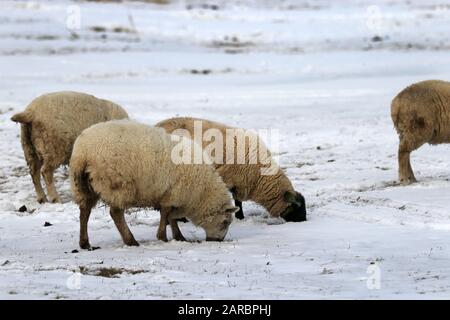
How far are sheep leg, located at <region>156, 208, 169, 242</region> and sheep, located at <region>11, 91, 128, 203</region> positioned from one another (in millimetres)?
3275

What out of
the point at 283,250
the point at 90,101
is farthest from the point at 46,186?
the point at 283,250

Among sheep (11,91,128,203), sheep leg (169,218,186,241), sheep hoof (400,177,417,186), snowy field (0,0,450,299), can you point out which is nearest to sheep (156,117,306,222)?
snowy field (0,0,450,299)

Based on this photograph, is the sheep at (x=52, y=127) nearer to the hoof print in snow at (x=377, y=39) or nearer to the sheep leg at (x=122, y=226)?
the sheep leg at (x=122, y=226)

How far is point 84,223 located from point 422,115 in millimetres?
6347

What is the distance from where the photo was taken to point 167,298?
25.1ft

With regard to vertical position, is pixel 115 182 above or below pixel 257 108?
above

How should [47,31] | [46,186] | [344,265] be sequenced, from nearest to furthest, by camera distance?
1. [344,265]
2. [46,186]
3. [47,31]

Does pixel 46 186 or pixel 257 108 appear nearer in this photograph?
pixel 46 186

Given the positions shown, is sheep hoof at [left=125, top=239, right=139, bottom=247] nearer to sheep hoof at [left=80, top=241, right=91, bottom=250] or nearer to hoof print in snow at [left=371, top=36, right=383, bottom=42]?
sheep hoof at [left=80, top=241, right=91, bottom=250]

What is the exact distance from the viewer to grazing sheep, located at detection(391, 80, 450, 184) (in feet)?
46.2

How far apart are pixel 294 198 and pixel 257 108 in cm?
1055

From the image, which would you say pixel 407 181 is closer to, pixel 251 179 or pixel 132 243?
pixel 251 179

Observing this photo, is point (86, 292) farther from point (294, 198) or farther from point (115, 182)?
point (294, 198)
